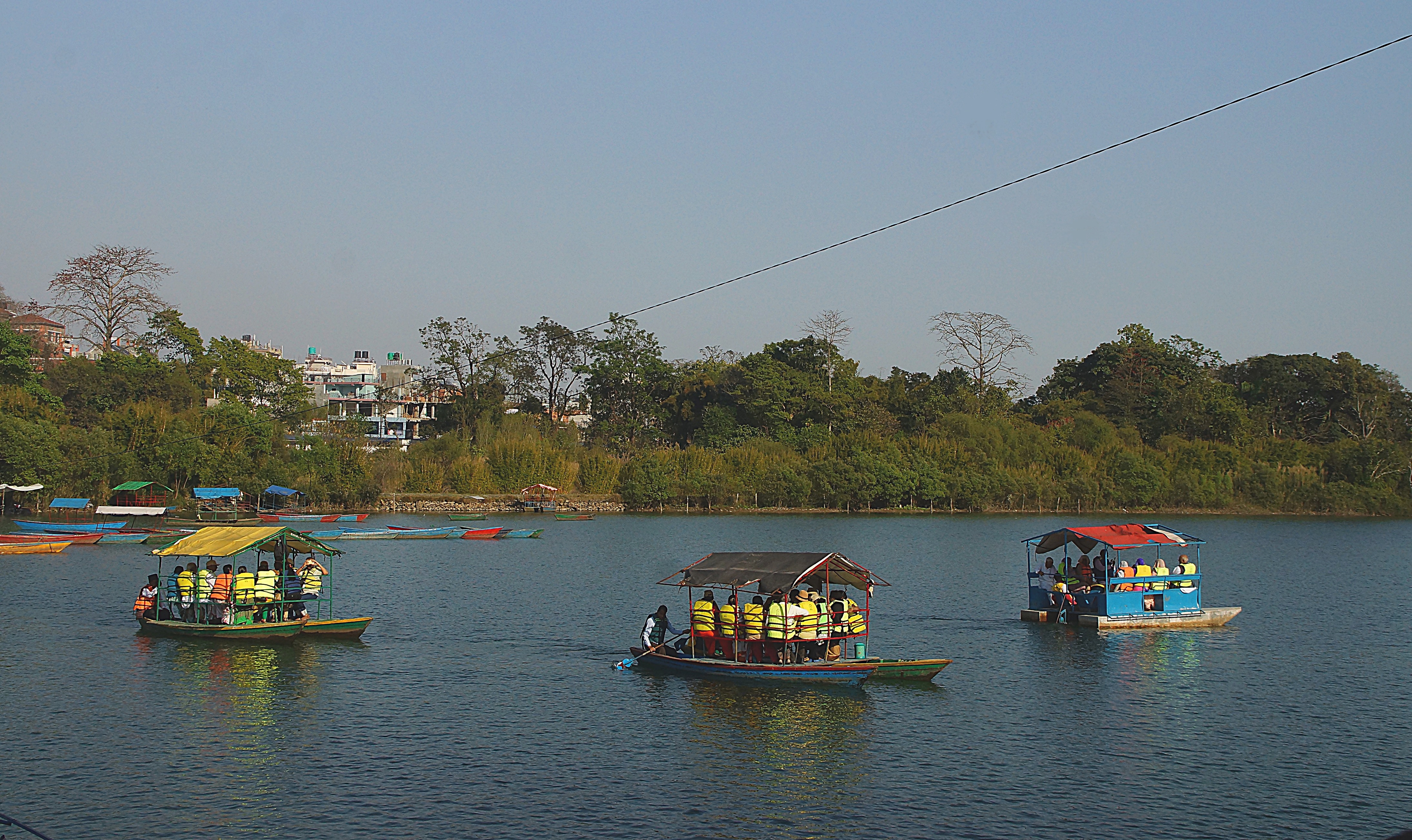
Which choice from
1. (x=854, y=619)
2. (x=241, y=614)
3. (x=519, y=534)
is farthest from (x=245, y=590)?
(x=519, y=534)

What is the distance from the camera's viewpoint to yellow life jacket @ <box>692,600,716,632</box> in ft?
75.7

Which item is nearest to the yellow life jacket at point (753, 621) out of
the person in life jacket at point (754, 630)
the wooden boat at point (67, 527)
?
the person in life jacket at point (754, 630)

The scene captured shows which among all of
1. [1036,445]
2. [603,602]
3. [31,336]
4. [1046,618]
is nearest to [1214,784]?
[1046,618]

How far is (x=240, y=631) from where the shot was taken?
85.8 ft

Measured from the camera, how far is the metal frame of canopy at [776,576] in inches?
863

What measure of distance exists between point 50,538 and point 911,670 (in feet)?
145

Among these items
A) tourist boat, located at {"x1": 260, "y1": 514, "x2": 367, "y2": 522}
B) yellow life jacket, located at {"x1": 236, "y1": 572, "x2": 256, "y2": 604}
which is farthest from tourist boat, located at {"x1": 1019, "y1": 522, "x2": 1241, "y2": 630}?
tourist boat, located at {"x1": 260, "y1": 514, "x2": 367, "y2": 522}

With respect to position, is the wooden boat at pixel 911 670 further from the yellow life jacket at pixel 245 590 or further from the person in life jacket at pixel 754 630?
the yellow life jacket at pixel 245 590

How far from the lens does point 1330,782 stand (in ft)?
55.6

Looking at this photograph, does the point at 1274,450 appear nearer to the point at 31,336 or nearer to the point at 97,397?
the point at 97,397

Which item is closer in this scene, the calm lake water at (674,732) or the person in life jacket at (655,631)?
the calm lake water at (674,732)

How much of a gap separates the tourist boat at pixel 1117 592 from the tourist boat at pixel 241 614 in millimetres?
17352

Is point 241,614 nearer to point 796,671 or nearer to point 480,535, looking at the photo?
point 796,671

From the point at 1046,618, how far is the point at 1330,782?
13300mm
